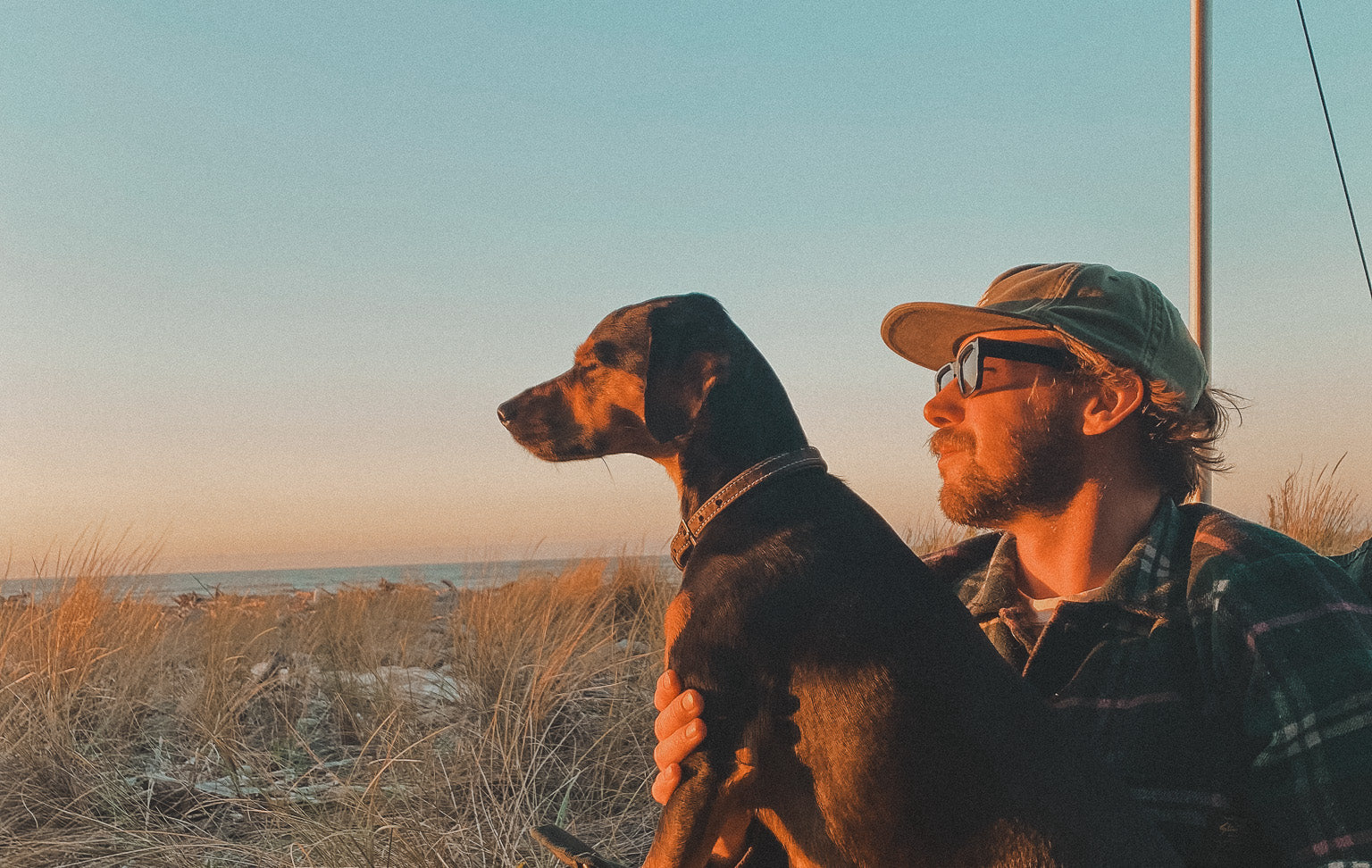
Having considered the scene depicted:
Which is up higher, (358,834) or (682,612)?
(682,612)

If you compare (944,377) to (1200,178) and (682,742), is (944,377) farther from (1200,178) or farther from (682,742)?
(1200,178)

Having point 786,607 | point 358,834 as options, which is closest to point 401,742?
point 358,834

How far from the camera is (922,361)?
3035 mm

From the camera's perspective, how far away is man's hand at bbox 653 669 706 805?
194 cm

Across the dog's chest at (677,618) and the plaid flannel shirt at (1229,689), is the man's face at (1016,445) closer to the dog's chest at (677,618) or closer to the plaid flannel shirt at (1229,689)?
the plaid flannel shirt at (1229,689)

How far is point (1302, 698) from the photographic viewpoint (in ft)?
5.95

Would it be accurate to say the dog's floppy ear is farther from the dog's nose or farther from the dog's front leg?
the dog's front leg

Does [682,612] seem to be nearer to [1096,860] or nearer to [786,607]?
[786,607]

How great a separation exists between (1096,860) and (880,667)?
0.50 metres

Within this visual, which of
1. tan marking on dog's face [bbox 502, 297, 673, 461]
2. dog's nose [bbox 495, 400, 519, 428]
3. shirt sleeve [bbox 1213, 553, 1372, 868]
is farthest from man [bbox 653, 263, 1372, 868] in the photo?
dog's nose [bbox 495, 400, 519, 428]

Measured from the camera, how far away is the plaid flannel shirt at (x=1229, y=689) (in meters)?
1.78

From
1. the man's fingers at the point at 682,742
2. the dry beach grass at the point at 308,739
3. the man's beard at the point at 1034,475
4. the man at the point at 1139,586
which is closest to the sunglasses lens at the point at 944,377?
the man at the point at 1139,586

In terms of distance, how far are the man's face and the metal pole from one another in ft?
12.8

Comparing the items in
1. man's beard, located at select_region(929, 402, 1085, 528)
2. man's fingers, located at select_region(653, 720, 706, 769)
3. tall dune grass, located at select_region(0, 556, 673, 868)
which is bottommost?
tall dune grass, located at select_region(0, 556, 673, 868)
